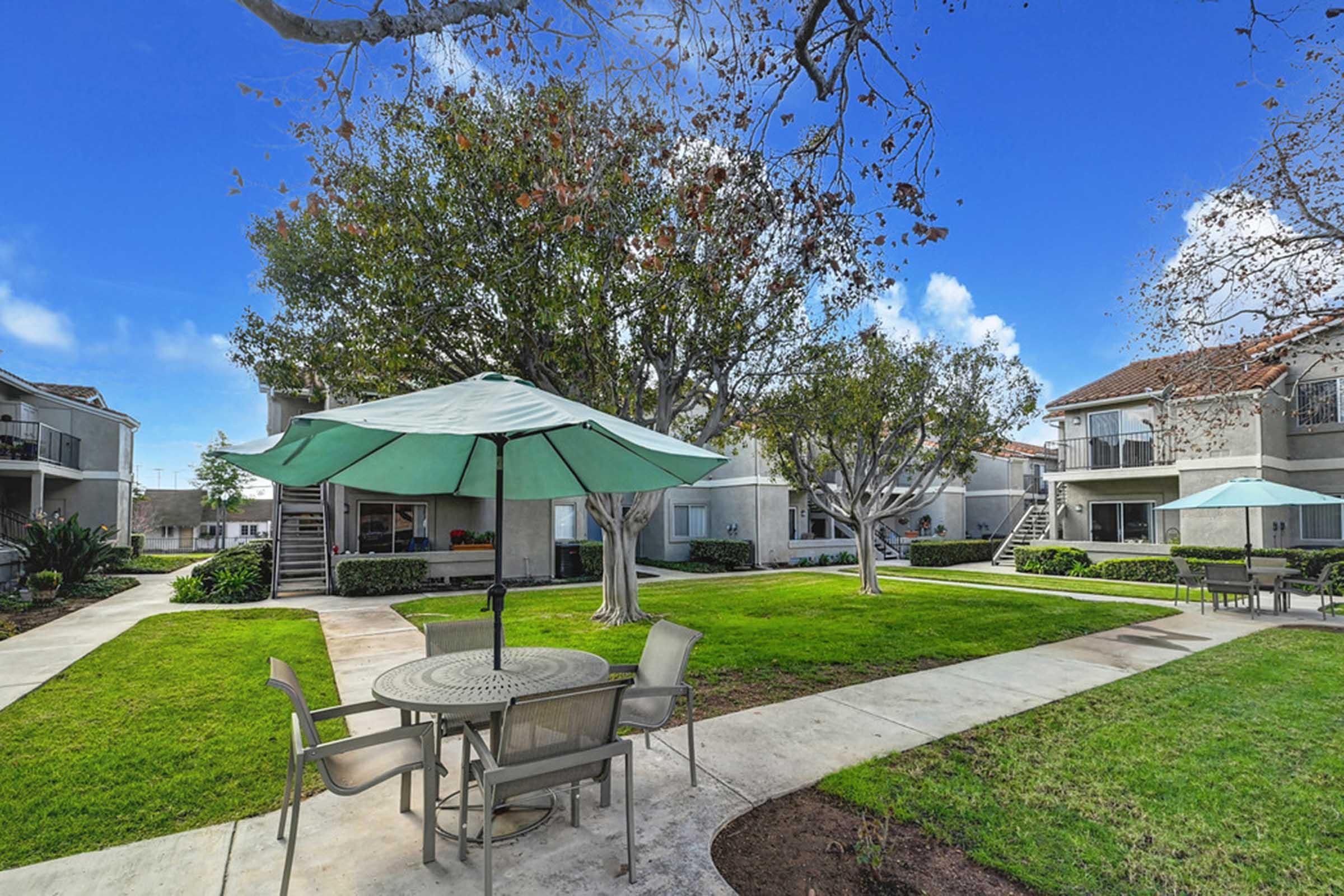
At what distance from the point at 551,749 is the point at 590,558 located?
1729 cm

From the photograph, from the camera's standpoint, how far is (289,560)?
16359 millimetres

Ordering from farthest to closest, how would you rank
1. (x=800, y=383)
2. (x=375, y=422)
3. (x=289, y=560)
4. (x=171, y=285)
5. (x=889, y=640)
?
1. (x=171, y=285)
2. (x=289, y=560)
3. (x=800, y=383)
4. (x=889, y=640)
5. (x=375, y=422)

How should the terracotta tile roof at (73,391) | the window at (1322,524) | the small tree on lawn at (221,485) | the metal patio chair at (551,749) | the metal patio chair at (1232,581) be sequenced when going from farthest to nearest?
the small tree on lawn at (221,485), the terracotta tile roof at (73,391), the window at (1322,524), the metal patio chair at (1232,581), the metal patio chair at (551,749)

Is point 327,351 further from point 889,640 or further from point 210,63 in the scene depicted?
point 889,640

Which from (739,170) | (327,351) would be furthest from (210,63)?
(739,170)

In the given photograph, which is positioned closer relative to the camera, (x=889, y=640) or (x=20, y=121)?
(x=889, y=640)

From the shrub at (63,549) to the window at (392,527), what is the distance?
6.11m

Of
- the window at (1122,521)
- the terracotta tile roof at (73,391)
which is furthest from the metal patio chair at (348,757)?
the terracotta tile roof at (73,391)

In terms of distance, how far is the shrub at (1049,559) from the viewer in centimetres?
2030

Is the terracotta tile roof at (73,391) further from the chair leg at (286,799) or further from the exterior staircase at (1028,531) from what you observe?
the exterior staircase at (1028,531)

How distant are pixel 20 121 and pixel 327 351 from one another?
6297 millimetres

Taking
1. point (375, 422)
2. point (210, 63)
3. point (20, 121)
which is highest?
point (20, 121)

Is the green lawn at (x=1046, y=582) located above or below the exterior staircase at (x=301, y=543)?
below

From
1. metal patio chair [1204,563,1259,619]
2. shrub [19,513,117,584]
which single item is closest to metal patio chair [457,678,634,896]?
metal patio chair [1204,563,1259,619]
